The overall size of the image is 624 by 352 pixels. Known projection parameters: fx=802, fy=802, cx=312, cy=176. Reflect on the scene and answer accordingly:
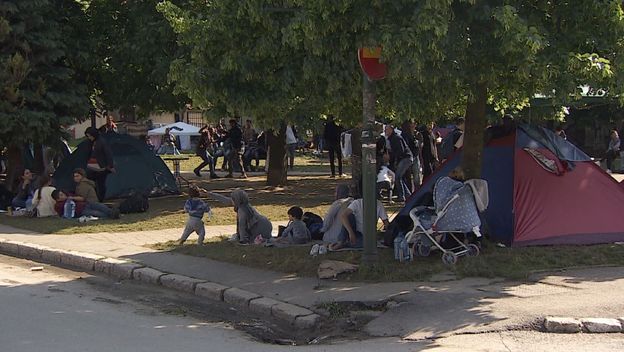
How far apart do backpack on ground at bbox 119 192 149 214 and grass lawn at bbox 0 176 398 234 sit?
19 cm

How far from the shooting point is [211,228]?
14.7m

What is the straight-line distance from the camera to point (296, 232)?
12.0 m

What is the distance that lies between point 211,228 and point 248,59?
5.67 m

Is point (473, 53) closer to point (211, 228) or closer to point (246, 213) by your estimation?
point (246, 213)

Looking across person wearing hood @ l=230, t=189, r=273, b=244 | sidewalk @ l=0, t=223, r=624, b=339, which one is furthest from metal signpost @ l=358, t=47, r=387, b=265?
person wearing hood @ l=230, t=189, r=273, b=244

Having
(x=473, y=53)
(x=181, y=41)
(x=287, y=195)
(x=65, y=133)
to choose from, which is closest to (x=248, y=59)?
(x=181, y=41)

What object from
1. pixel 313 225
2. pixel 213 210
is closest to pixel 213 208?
pixel 213 210

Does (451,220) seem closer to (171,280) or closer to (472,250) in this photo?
(472,250)

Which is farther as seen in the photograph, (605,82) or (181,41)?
(181,41)

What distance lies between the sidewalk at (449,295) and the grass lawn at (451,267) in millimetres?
219

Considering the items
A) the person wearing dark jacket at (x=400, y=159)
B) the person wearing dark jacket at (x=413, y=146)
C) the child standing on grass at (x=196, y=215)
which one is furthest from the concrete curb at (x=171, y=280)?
the person wearing dark jacket at (x=413, y=146)

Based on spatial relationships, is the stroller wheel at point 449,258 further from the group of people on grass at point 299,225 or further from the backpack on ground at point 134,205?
the backpack on ground at point 134,205

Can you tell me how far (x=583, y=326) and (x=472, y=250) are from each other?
288 centimetres

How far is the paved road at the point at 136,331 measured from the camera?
7.19 metres
